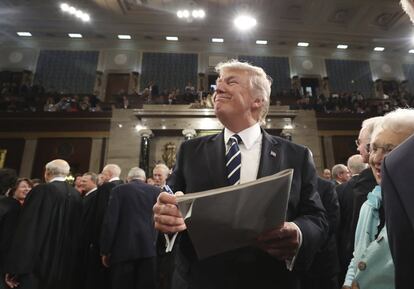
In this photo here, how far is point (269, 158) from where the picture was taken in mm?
1520

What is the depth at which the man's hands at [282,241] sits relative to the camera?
1.14 metres

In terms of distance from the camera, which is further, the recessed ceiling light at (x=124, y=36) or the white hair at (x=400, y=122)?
the recessed ceiling light at (x=124, y=36)

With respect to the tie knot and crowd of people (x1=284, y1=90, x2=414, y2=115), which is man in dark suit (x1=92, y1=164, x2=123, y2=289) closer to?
the tie knot

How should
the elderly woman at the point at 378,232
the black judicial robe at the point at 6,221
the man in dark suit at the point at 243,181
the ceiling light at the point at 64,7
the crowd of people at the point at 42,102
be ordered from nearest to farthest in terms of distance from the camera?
the man in dark suit at the point at 243,181 < the elderly woman at the point at 378,232 < the black judicial robe at the point at 6,221 < the crowd of people at the point at 42,102 < the ceiling light at the point at 64,7

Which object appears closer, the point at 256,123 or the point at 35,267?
the point at 256,123

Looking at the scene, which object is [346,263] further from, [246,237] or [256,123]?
[246,237]

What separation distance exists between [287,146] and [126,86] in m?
16.4

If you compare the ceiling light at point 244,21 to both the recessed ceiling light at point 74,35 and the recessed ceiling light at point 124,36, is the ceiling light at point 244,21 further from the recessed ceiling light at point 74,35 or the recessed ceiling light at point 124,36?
the recessed ceiling light at point 74,35

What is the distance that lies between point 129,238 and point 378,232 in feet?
8.78

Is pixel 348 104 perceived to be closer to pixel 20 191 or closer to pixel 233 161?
pixel 20 191

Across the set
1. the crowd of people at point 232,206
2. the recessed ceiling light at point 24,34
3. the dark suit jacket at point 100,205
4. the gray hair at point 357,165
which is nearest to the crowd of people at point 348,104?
the gray hair at point 357,165

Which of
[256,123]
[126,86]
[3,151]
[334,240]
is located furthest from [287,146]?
[126,86]

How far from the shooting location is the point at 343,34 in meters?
17.5

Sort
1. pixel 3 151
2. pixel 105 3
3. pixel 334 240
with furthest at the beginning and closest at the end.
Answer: pixel 105 3
pixel 3 151
pixel 334 240
